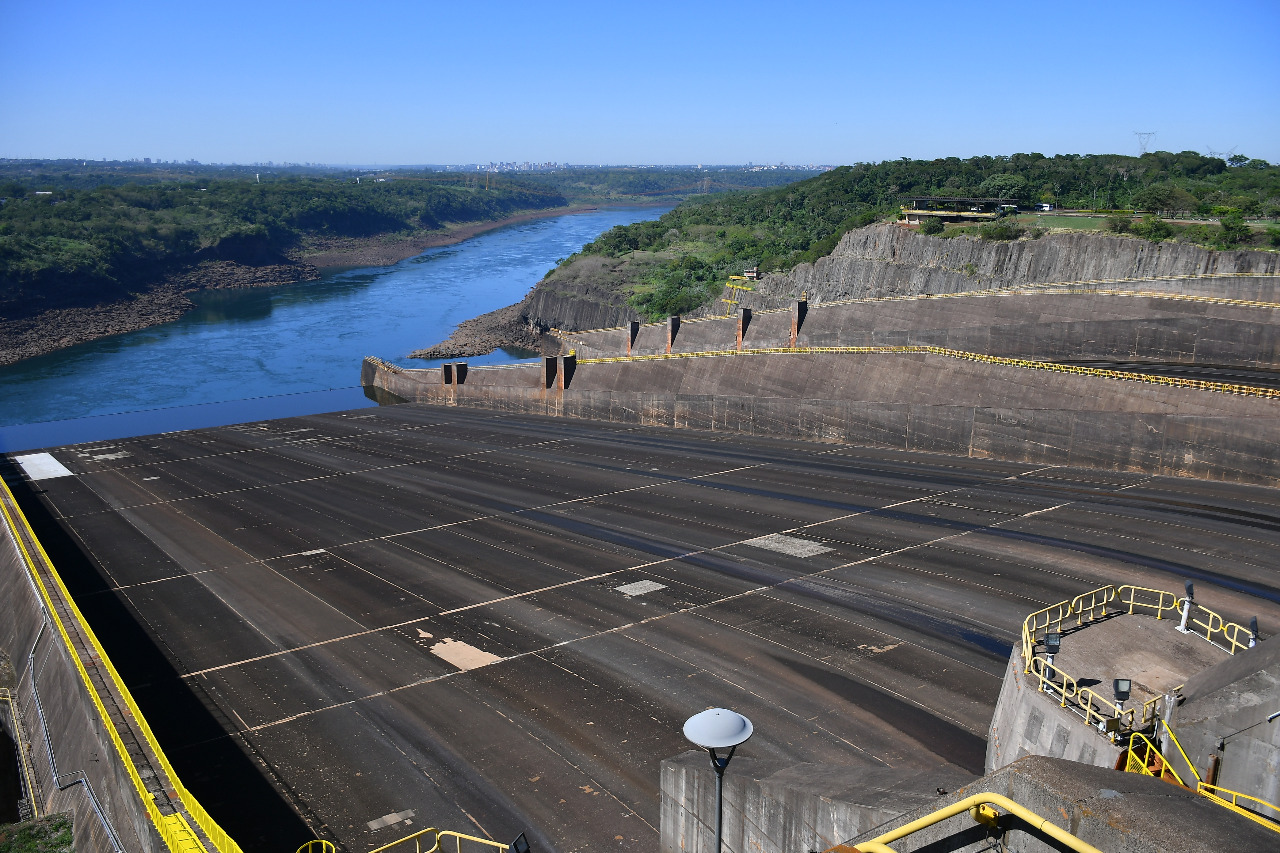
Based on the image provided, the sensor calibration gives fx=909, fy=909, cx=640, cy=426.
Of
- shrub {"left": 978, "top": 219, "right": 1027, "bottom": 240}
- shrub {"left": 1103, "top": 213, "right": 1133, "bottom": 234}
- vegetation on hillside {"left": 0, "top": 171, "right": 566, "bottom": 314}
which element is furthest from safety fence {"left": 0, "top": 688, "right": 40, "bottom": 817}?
vegetation on hillside {"left": 0, "top": 171, "right": 566, "bottom": 314}

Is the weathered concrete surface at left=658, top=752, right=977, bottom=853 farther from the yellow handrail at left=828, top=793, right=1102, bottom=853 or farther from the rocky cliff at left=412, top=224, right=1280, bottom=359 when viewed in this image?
the rocky cliff at left=412, top=224, right=1280, bottom=359

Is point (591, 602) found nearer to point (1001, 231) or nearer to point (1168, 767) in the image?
point (1168, 767)

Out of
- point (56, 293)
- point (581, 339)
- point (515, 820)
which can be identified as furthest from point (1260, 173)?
point (56, 293)

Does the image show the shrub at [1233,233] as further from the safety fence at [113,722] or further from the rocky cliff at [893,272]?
the safety fence at [113,722]

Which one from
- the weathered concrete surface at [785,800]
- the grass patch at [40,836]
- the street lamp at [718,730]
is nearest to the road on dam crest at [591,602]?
the weathered concrete surface at [785,800]

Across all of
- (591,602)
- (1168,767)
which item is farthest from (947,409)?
(1168,767)

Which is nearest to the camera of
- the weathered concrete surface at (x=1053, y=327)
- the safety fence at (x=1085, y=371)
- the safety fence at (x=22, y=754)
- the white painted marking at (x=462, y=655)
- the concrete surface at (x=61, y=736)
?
the concrete surface at (x=61, y=736)
